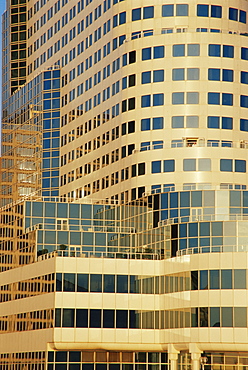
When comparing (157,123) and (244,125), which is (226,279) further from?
(157,123)

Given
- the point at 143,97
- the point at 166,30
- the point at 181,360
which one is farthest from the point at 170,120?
the point at 181,360

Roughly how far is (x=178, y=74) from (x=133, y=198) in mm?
15398

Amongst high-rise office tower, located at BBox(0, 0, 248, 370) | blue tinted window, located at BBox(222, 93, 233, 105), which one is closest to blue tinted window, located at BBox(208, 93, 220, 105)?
high-rise office tower, located at BBox(0, 0, 248, 370)

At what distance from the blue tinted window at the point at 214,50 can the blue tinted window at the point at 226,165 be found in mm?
12677

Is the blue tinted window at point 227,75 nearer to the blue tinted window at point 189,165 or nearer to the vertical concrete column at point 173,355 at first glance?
the blue tinted window at point 189,165

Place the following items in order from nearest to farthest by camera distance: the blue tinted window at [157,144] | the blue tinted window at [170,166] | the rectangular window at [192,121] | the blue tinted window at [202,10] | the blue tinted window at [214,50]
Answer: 1. the blue tinted window at [170,166]
2. the blue tinted window at [157,144]
3. the rectangular window at [192,121]
4. the blue tinted window at [214,50]
5. the blue tinted window at [202,10]

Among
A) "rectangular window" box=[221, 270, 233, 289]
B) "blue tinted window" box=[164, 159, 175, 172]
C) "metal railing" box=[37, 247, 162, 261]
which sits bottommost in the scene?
"rectangular window" box=[221, 270, 233, 289]

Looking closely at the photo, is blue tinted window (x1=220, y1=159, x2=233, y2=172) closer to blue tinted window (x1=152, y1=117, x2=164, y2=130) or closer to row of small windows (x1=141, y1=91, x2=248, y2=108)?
row of small windows (x1=141, y1=91, x2=248, y2=108)

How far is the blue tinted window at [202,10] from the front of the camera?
115 m

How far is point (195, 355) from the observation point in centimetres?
9406

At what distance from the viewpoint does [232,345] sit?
92.0 meters

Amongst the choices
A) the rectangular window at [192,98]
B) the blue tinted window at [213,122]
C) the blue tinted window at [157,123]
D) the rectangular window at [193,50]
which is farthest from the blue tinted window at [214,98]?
the blue tinted window at [157,123]

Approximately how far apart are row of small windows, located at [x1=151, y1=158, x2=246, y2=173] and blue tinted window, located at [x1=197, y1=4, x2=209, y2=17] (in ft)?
60.3

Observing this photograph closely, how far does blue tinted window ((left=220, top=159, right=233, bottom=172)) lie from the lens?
108938 millimetres
